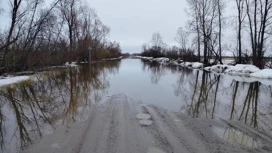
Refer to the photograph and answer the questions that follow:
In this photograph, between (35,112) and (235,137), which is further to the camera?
(35,112)

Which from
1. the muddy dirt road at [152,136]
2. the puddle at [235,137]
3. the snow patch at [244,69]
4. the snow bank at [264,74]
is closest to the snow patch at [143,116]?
the muddy dirt road at [152,136]

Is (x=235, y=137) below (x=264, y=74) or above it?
below

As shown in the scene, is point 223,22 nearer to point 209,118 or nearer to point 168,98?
point 168,98

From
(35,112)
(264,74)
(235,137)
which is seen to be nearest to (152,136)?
(235,137)

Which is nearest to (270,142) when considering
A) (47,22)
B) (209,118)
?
(209,118)

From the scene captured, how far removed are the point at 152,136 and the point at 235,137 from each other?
181cm

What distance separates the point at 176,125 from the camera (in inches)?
245

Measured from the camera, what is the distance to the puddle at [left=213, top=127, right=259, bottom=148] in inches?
195

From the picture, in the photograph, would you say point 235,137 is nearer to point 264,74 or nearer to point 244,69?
point 264,74

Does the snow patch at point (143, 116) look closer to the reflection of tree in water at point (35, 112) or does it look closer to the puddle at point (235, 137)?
the reflection of tree in water at point (35, 112)

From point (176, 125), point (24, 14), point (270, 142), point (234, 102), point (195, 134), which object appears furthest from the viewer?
point (24, 14)

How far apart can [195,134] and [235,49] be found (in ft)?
97.2

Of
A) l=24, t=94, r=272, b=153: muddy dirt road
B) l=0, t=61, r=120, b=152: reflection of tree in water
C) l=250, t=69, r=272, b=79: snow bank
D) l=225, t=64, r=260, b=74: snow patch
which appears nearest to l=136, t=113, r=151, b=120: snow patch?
l=24, t=94, r=272, b=153: muddy dirt road

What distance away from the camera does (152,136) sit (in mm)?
5398
